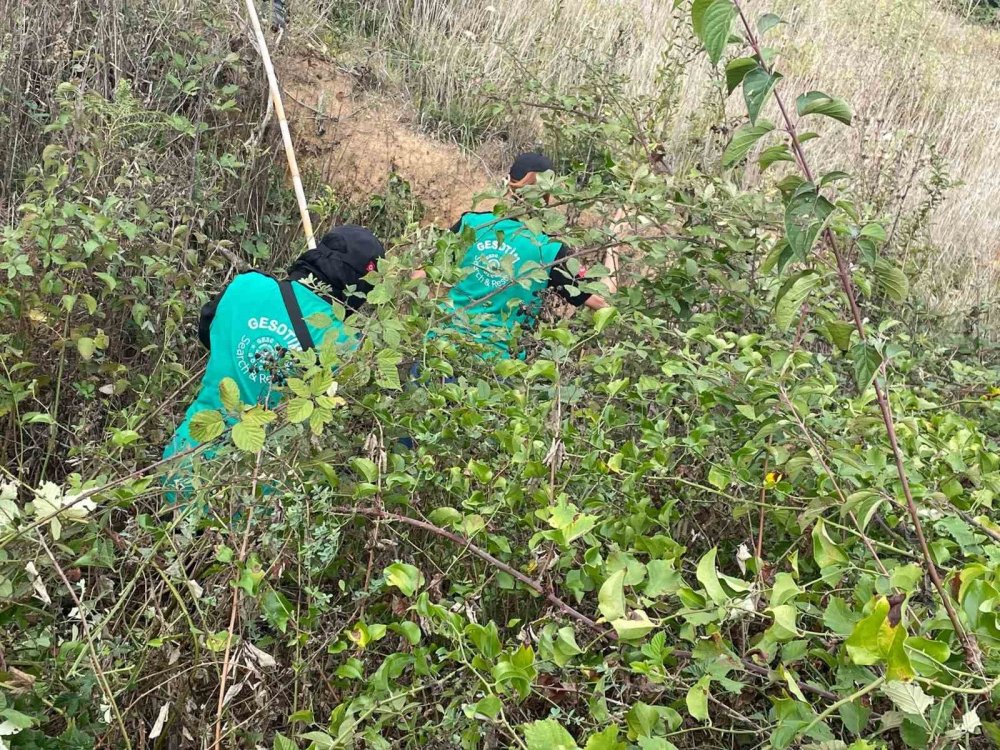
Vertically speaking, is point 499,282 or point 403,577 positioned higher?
point 403,577

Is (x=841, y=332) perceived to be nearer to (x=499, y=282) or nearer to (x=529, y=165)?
(x=499, y=282)

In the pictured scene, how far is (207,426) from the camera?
168 centimetres

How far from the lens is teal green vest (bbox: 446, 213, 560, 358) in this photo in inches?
96.2

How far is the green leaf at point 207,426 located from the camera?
65.5 inches

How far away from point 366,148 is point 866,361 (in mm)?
4428

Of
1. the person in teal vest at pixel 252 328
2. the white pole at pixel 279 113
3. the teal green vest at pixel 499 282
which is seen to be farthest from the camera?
the white pole at pixel 279 113

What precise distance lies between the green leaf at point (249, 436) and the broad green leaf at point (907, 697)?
106cm

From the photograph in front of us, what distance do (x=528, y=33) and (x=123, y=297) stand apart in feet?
13.9

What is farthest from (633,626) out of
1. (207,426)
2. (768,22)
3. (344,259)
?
(344,259)

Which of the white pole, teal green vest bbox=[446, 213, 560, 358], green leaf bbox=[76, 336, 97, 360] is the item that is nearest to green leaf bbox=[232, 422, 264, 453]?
teal green vest bbox=[446, 213, 560, 358]

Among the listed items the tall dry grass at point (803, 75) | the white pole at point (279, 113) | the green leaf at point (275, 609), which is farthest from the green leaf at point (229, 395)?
the tall dry grass at point (803, 75)

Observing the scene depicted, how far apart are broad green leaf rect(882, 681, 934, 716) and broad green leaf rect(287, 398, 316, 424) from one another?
1.05m

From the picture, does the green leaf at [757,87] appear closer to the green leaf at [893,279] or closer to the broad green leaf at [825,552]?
the green leaf at [893,279]

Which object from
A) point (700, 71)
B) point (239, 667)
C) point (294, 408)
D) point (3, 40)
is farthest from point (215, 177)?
point (700, 71)
